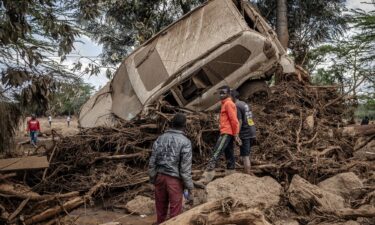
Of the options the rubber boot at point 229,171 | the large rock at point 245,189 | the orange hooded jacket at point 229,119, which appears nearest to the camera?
the large rock at point 245,189

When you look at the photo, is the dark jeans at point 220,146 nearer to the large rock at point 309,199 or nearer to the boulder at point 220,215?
the large rock at point 309,199

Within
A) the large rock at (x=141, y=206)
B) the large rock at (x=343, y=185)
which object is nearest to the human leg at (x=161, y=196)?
the large rock at (x=141, y=206)

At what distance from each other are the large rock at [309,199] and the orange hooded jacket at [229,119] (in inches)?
46.9

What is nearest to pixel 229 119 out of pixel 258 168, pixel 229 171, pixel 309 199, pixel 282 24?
pixel 229 171

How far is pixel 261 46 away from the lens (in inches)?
316

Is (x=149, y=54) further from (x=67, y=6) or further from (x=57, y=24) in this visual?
(x=57, y=24)

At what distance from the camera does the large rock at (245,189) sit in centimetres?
583

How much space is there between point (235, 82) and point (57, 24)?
4418mm

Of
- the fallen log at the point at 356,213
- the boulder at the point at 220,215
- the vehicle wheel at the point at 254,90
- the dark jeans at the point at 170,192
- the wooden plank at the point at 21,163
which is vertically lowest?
the fallen log at the point at 356,213

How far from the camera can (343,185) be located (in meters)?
6.48

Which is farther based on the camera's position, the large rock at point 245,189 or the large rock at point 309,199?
the large rock at point 245,189

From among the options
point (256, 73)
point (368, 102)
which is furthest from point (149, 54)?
point (368, 102)

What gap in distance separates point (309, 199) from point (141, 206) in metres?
2.25

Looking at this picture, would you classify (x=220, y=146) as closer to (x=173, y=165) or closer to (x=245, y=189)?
(x=245, y=189)
